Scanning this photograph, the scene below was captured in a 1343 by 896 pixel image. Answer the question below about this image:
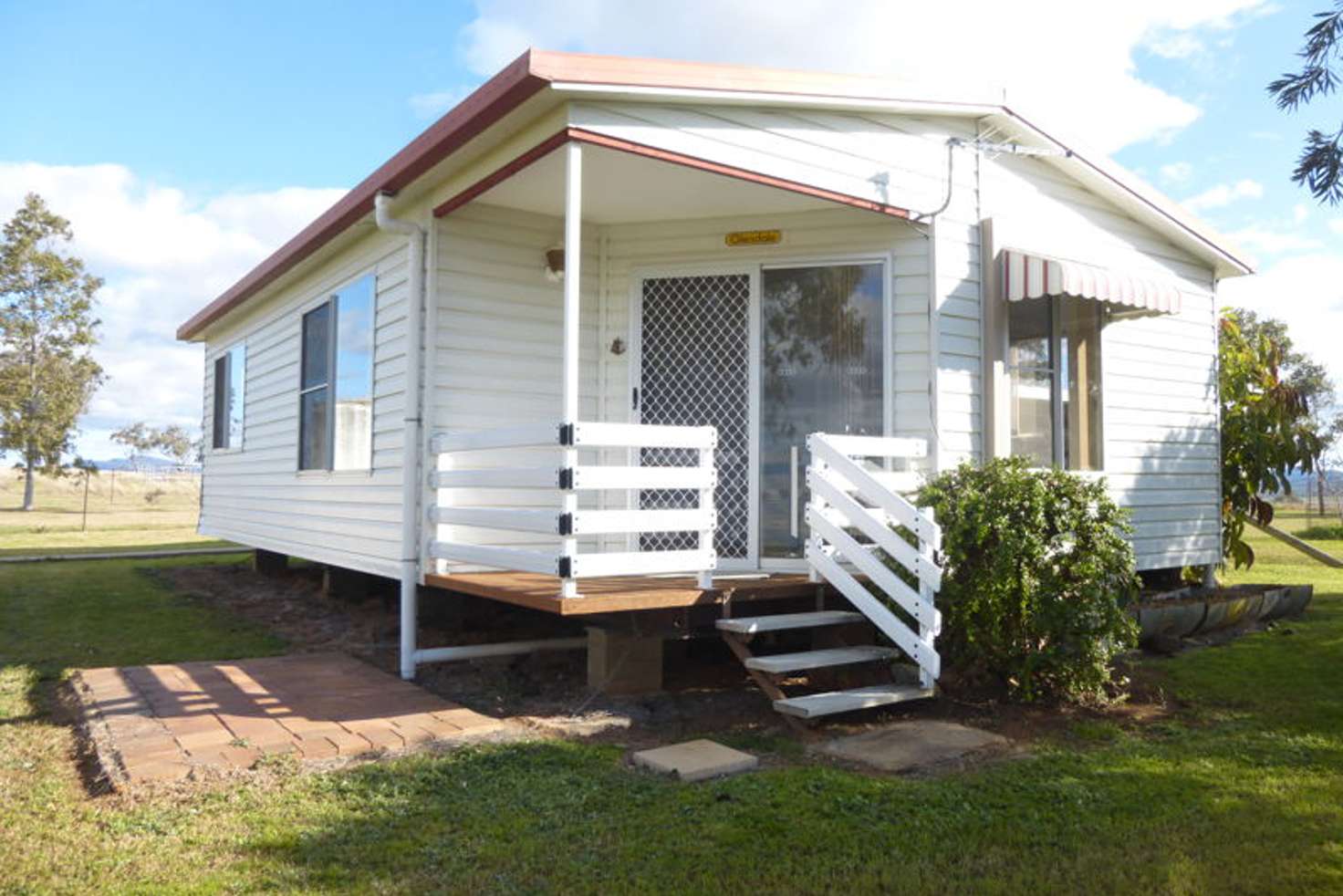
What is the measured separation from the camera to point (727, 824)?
3430 millimetres

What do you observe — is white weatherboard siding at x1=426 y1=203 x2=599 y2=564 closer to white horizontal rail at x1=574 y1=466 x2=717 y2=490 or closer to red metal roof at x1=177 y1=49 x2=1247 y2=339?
red metal roof at x1=177 y1=49 x2=1247 y2=339

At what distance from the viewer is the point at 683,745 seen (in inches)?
174

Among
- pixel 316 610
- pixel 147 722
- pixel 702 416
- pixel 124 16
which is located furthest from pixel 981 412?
pixel 124 16

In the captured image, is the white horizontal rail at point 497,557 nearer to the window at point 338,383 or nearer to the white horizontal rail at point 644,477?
the white horizontal rail at point 644,477

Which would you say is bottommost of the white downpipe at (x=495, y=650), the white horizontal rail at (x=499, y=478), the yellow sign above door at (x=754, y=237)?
the white downpipe at (x=495, y=650)

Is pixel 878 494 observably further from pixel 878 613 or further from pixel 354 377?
pixel 354 377

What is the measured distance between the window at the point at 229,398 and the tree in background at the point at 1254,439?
9891 mm

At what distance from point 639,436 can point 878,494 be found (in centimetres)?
126

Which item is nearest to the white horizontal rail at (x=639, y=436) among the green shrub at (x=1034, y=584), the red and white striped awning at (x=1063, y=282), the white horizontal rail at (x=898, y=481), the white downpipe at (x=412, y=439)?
the white horizontal rail at (x=898, y=481)

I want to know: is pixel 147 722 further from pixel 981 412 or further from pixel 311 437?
pixel 981 412

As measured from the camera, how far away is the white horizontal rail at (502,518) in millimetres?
4973

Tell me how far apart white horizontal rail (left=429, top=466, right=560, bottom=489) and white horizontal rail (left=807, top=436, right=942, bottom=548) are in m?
1.50

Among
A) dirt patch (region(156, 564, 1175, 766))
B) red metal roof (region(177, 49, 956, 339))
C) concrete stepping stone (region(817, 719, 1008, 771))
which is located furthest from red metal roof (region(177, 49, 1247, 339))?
concrete stepping stone (region(817, 719, 1008, 771))

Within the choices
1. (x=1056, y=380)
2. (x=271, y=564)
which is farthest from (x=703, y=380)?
(x=271, y=564)
